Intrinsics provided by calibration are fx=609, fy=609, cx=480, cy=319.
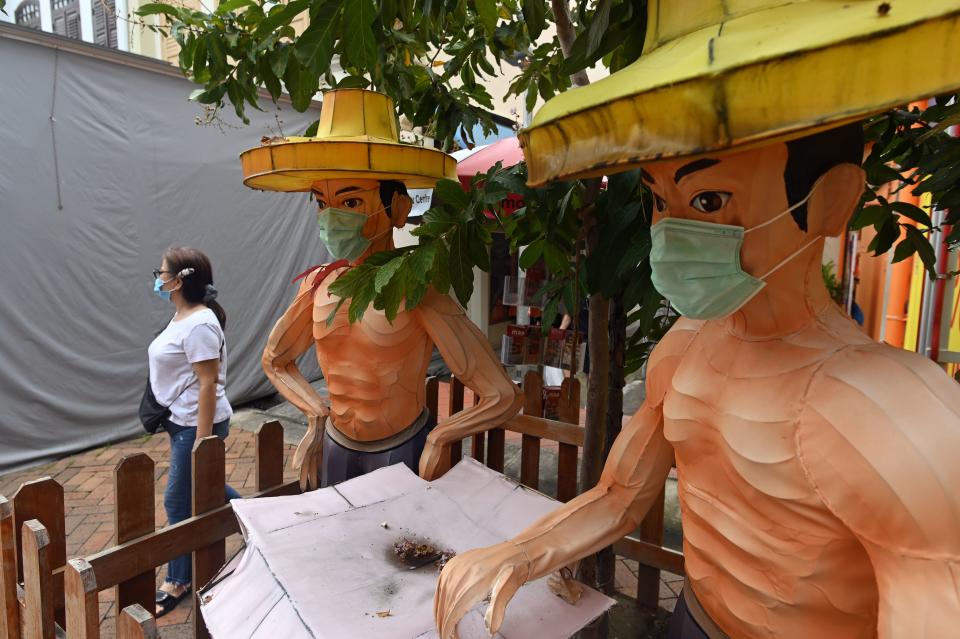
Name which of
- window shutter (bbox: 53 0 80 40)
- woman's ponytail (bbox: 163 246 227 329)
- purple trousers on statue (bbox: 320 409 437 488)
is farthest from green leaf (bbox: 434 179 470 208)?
window shutter (bbox: 53 0 80 40)

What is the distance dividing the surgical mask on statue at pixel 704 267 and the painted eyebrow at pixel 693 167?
0.08 metres

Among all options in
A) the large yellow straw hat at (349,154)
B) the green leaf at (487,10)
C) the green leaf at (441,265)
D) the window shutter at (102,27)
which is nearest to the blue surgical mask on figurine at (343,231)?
the large yellow straw hat at (349,154)

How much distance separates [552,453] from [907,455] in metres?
4.56

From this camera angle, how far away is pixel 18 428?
514 centimetres

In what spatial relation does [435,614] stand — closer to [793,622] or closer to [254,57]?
[793,622]

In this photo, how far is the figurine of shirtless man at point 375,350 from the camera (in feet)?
7.40

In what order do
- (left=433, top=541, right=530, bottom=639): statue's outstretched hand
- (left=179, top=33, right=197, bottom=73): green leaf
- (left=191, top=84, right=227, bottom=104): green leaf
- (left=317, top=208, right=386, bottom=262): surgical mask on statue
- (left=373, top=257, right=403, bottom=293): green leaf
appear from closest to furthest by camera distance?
(left=433, top=541, right=530, bottom=639): statue's outstretched hand → (left=373, top=257, right=403, bottom=293): green leaf → (left=317, top=208, right=386, bottom=262): surgical mask on statue → (left=179, top=33, right=197, bottom=73): green leaf → (left=191, top=84, right=227, bottom=104): green leaf

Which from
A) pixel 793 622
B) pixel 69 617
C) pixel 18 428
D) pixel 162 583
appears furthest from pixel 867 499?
pixel 18 428

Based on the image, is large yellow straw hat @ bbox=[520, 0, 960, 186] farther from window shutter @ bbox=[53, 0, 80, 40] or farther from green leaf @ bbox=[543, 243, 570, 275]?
window shutter @ bbox=[53, 0, 80, 40]

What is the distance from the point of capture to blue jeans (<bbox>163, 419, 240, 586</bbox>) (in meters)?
3.15

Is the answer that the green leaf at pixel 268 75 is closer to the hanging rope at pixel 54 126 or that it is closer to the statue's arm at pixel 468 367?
the statue's arm at pixel 468 367

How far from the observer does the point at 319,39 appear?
1275 mm

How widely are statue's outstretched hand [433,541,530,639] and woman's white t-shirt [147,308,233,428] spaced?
2530 mm

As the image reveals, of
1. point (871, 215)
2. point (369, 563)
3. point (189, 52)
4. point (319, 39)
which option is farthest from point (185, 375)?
point (871, 215)
